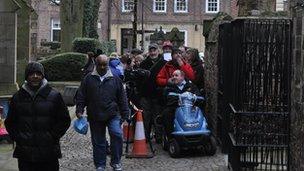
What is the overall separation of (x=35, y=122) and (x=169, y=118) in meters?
5.07

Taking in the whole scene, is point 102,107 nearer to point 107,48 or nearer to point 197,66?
point 197,66

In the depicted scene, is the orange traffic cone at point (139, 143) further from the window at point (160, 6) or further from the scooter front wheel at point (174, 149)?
the window at point (160, 6)

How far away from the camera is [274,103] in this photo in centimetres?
911

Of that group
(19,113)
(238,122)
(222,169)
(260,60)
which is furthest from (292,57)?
(19,113)

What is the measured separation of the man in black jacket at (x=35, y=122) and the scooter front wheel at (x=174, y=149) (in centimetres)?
462

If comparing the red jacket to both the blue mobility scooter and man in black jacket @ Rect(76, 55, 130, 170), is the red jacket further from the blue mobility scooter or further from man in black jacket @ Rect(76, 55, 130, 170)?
man in black jacket @ Rect(76, 55, 130, 170)

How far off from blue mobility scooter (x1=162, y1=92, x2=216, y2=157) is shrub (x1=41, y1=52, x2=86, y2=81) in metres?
12.1

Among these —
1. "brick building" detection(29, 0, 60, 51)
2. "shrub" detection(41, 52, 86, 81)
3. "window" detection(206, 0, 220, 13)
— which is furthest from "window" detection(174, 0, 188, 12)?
"shrub" detection(41, 52, 86, 81)

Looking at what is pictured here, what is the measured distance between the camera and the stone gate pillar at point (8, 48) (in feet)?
58.1

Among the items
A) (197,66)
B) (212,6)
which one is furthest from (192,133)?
(212,6)

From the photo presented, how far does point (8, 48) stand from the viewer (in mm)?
18078

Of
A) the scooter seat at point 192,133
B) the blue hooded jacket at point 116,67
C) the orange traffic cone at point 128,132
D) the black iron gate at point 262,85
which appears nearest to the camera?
the black iron gate at point 262,85

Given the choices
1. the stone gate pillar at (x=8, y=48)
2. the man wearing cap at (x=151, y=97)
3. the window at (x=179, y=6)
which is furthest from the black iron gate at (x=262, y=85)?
the window at (x=179, y=6)

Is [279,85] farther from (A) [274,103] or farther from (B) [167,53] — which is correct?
(B) [167,53]
